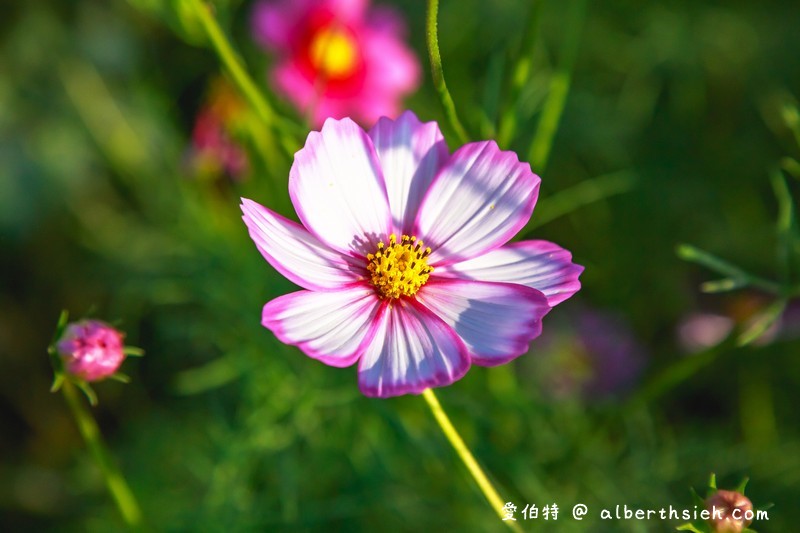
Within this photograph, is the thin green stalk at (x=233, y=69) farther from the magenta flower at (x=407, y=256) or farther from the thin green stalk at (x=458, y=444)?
the thin green stalk at (x=458, y=444)

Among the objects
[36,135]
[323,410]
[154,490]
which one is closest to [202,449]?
[154,490]

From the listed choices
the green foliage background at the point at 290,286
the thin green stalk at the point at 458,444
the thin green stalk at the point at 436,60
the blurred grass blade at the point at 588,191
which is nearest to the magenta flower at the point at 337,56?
the green foliage background at the point at 290,286

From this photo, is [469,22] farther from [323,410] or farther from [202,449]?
[202,449]

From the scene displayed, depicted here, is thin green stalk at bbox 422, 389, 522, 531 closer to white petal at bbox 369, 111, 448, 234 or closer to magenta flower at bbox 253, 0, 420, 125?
white petal at bbox 369, 111, 448, 234

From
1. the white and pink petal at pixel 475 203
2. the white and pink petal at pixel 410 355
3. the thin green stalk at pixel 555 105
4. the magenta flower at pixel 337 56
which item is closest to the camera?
→ the white and pink petal at pixel 410 355

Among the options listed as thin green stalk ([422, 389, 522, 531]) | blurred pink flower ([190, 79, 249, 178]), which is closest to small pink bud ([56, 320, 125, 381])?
thin green stalk ([422, 389, 522, 531])

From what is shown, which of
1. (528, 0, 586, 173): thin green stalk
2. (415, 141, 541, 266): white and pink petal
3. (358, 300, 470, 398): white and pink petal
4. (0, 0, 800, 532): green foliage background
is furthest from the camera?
(0, 0, 800, 532): green foliage background
